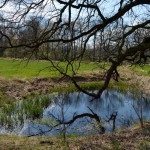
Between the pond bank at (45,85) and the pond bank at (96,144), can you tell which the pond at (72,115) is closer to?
the pond bank at (96,144)

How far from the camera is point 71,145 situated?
348 inches

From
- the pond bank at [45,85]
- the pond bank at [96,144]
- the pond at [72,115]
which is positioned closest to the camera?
the pond bank at [96,144]

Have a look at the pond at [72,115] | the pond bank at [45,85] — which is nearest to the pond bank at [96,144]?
the pond at [72,115]

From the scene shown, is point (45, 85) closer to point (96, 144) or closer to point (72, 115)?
point (72, 115)

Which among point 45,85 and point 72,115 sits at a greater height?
point 45,85

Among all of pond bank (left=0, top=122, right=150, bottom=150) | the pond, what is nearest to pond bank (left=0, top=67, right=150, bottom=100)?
the pond

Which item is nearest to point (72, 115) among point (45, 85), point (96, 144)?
point (96, 144)

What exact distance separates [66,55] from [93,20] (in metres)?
1.41

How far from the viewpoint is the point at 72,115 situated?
17.4 m

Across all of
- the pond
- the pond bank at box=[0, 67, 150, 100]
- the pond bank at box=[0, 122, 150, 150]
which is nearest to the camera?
the pond bank at box=[0, 122, 150, 150]

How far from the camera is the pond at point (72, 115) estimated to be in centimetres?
1305

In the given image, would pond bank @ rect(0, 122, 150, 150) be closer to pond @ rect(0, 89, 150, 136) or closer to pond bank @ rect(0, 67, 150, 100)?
pond @ rect(0, 89, 150, 136)

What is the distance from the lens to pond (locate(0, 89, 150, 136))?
42.8ft

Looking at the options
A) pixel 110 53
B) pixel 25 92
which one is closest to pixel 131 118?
pixel 110 53
